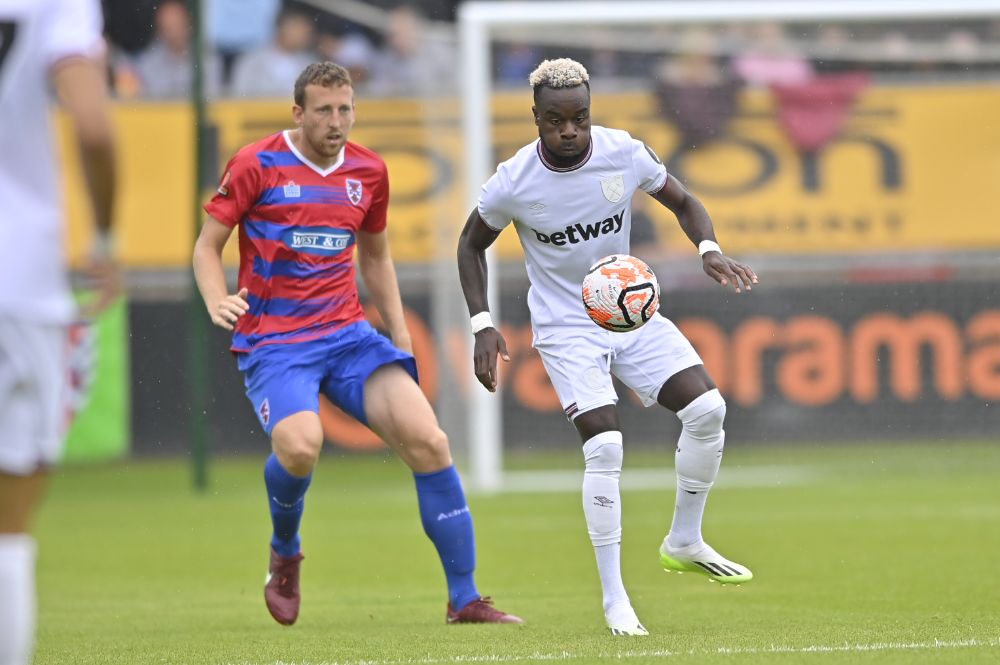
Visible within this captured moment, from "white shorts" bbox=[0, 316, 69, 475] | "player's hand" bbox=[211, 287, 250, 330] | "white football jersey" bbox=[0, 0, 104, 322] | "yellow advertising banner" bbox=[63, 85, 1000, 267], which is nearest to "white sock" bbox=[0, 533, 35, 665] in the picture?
"white shorts" bbox=[0, 316, 69, 475]

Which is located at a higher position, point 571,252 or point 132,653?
point 571,252

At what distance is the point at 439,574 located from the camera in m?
9.80

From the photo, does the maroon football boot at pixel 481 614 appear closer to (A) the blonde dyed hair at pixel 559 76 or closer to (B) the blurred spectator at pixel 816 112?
(A) the blonde dyed hair at pixel 559 76

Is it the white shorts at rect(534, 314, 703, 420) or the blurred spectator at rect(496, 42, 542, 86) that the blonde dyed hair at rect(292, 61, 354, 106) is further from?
the blurred spectator at rect(496, 42, 542, 86)

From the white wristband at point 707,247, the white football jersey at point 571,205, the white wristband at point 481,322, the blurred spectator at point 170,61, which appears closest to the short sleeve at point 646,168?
the white football jersey at point 571,205

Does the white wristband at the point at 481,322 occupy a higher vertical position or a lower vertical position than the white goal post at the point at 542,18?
lower

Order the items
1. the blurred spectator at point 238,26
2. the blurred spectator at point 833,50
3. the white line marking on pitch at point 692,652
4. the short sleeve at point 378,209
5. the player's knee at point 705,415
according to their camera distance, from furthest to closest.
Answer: the blurred spectator at point 238,26, the blurred spectator at point 833,50, the short sleeve at point 378,209, the player's knee at point 705,415, the white line marking on pitch at point 692,652

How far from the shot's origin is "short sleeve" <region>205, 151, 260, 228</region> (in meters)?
7.24

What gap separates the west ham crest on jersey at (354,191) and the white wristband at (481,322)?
0.80 m

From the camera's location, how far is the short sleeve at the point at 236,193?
23.7 ft

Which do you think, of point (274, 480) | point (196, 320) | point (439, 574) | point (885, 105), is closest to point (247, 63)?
point (196, 320)

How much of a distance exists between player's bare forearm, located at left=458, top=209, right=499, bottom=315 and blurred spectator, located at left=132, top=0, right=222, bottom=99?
1071 cm

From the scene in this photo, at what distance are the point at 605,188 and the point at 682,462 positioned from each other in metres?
1.22

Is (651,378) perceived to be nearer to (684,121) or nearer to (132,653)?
(132,653)
